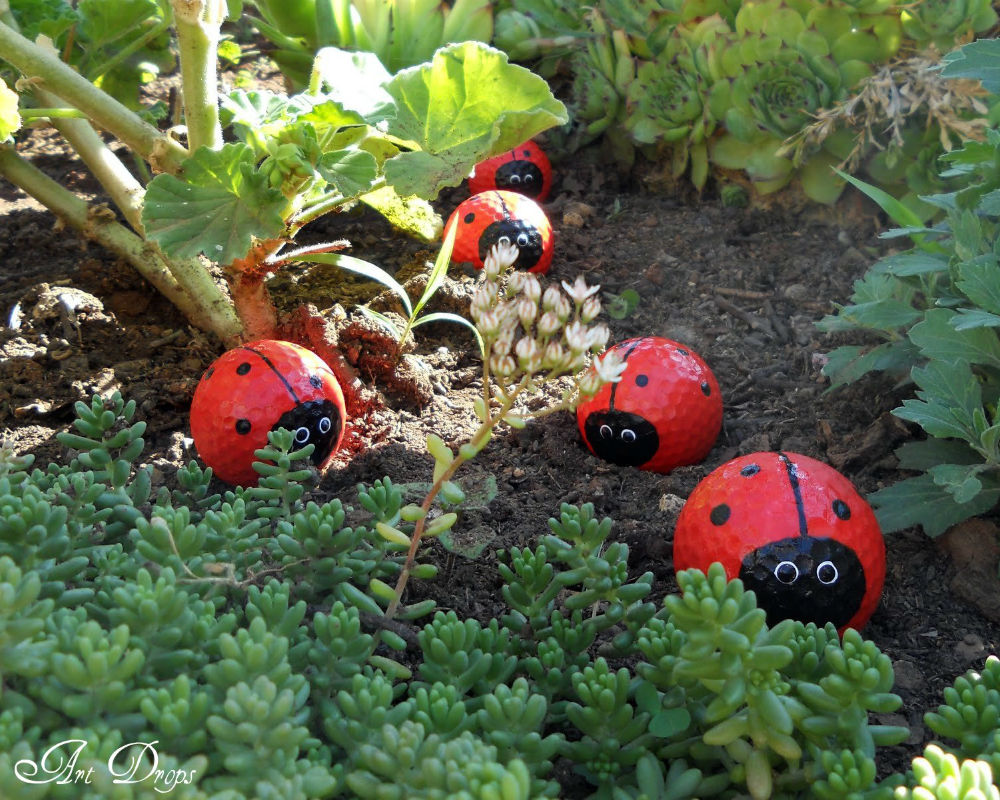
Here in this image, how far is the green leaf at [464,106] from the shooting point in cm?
243

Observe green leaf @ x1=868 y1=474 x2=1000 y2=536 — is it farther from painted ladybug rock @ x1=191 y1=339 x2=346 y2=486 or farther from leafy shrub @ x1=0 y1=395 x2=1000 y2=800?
painted ladybug rock @ x1=191 y1=339 x2=346 y2=486

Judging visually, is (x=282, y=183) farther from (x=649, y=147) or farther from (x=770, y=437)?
(x=649, y=147)

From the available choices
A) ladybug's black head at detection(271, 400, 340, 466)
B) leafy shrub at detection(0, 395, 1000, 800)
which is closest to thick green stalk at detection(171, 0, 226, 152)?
ladybug's black head at detection(271, 400, 340, 466)

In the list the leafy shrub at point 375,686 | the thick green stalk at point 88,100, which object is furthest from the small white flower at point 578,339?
the thick green stalk at point 88,100

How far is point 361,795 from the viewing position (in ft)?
4.06

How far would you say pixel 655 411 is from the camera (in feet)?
7.50

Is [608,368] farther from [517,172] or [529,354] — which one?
[517,172]

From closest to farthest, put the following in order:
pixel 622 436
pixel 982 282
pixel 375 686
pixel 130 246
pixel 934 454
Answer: pixel 375 686
pixel 982 282
pixel 934 454
pixel 622 436
pixel 130 246

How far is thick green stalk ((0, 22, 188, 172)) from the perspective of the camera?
2348 millimetres

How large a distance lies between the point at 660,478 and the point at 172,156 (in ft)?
4.59

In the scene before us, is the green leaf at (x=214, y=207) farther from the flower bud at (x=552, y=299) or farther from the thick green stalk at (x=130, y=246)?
the flower bud at (x=552, y=299)

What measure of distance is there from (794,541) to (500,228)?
→ 1.53 meters

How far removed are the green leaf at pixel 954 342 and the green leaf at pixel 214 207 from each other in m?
1.39

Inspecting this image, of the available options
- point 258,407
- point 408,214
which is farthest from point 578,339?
point 408,214
